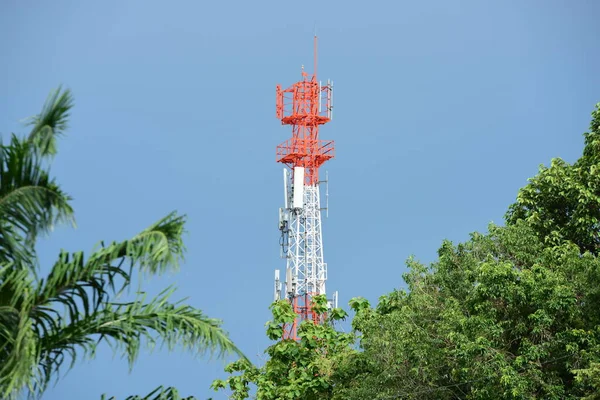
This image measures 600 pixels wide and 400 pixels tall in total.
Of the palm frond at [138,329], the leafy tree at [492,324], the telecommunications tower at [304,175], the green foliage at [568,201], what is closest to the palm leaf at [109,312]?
the palm frond at [138,329]

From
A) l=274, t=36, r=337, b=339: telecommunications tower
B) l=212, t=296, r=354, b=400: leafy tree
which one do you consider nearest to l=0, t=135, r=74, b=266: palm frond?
l=212, t=296, r=354, b=400: leafy tree

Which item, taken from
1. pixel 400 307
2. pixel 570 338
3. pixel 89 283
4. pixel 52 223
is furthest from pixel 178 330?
pixel 400 307

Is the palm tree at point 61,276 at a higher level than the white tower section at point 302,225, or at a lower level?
lower

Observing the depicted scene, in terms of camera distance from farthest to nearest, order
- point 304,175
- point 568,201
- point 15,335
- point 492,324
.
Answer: point 304,175
point 568,201
point 492,324
point 15,335

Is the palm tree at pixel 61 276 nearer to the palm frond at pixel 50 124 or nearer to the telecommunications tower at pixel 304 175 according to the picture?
the palm frond at pixel 50 124

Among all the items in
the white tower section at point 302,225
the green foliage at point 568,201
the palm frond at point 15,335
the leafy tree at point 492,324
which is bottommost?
the palm frond at point 15,335

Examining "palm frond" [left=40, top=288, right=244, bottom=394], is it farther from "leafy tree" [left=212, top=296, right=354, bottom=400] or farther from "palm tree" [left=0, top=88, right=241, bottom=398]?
"leafy tree" [left=212, top=296, right=354, bottom=400]

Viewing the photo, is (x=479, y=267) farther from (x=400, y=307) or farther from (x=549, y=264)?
(x=400, y=307)

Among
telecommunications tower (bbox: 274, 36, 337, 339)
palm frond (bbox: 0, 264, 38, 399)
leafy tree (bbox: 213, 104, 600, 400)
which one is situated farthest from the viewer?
telecommunications tower (bbox: 274, 36, 337, 339)

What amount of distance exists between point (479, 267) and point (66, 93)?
391 inches

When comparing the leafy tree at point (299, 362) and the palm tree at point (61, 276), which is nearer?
the palm tree at point (61, 276)

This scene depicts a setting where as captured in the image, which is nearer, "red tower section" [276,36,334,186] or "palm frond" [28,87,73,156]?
"palm frond" [28,87,73,156]

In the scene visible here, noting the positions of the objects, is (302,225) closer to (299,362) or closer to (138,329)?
(299,362)

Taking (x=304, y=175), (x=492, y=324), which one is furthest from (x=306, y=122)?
(x=492, y=324)
